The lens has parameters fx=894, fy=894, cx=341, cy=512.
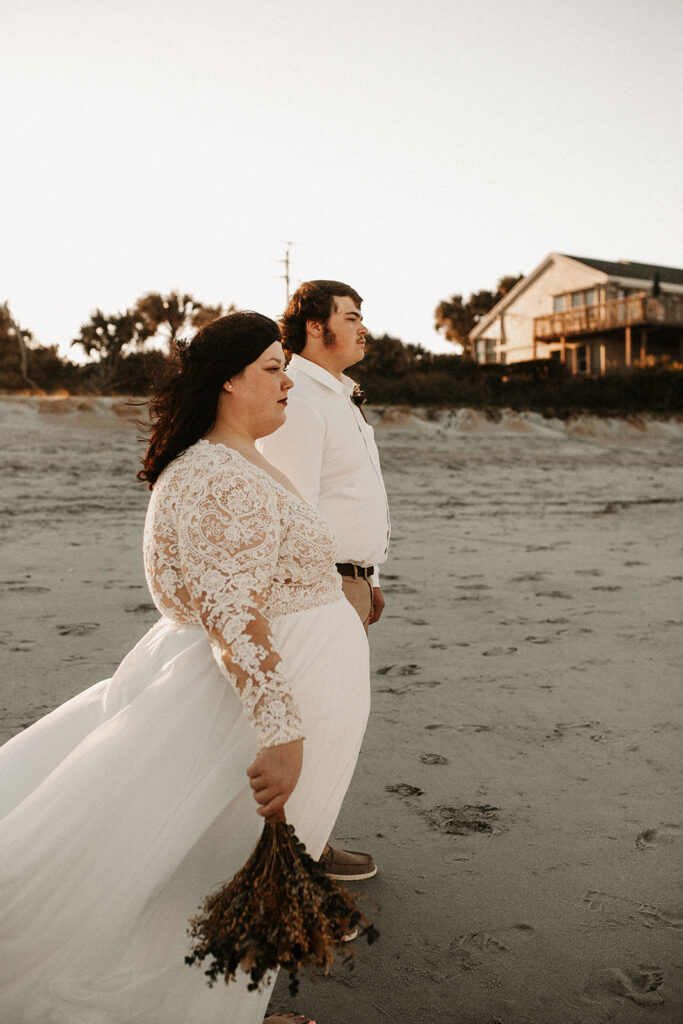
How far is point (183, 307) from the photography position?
31.3 metres

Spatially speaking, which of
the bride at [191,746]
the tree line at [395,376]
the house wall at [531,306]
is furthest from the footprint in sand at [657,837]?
the house wall at [531,306]

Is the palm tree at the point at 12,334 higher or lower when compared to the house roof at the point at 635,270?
lower

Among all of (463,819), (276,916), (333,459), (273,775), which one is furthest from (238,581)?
(463,819)

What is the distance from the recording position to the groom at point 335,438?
297 cm

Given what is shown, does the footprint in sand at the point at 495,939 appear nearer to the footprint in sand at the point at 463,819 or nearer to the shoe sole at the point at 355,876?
the shoe sole at the point at 355,876

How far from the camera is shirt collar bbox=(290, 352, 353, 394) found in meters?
3.13

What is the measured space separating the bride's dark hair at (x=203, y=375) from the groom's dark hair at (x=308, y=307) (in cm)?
120

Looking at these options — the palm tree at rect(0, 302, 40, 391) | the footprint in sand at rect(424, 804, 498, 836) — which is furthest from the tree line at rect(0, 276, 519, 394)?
the footprint in sand at rect(424, 804, 498, 836)

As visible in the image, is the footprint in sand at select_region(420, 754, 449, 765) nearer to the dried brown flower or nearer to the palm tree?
the dried brown flower

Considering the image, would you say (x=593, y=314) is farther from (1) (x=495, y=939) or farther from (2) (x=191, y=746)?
(2) (x=191, y=746)

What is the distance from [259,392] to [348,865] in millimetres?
1643

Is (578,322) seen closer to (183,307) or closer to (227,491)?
(183,307)

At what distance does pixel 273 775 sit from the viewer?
175cm

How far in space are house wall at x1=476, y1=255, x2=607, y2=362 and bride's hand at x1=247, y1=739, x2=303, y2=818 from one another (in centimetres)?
3493
